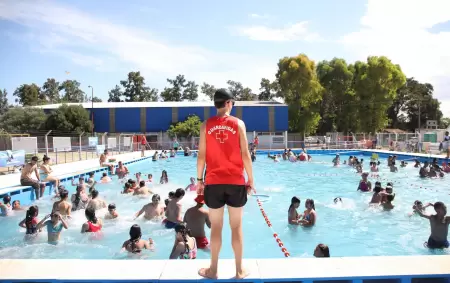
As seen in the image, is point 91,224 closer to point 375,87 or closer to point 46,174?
point 46,174

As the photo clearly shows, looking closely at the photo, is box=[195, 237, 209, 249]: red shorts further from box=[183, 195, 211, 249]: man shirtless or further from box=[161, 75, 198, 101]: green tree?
box=[161, 75, 198, 101]: green tree

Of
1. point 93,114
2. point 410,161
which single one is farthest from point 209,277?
point 93,114

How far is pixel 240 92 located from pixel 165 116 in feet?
109

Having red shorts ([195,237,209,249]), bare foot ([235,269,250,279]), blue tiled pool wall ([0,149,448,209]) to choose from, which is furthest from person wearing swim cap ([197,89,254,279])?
blue tiled pool wall ([0,149,448,209])

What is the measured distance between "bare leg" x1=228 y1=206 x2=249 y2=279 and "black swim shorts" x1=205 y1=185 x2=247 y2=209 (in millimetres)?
77

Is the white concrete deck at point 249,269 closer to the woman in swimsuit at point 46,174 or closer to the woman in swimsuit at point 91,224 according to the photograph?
the woman in swimsuit at point 91,224

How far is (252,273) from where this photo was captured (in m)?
3.42

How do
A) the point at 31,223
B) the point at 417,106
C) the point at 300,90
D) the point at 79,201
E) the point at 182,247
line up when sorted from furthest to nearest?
the point at 417,106 < the point at 300,90 < the point at 79,201 < the point at 31,223 < the point at 182,247

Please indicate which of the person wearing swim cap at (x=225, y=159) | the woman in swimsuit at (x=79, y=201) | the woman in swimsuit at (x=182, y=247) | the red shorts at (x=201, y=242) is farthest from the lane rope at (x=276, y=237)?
the woman in swimsuit at (x=79, y=201)

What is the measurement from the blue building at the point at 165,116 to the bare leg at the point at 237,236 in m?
39.1

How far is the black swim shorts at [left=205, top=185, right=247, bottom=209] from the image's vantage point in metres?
3.17

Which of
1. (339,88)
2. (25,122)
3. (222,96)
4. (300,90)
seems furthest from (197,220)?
(25,122)

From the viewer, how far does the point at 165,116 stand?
42.5 m

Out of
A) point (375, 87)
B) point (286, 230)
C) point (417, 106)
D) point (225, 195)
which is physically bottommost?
point (286, 230)
